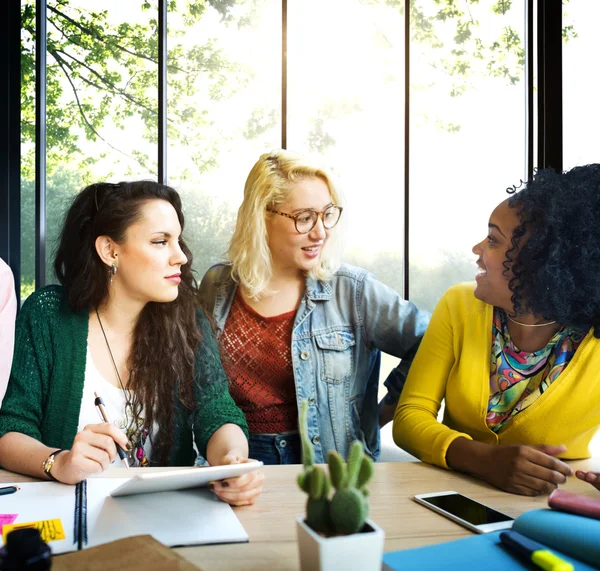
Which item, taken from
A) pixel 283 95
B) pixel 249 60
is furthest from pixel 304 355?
pixel 249 60

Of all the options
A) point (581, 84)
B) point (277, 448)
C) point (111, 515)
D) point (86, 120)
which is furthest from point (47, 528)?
point (86, 120)

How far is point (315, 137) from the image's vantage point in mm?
6344

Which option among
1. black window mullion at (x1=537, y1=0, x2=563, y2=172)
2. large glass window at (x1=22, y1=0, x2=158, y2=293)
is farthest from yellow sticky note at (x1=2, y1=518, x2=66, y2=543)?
large glass window at (x1=22, y1=0, x2=158, y2=293)

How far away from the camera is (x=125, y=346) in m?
1.78

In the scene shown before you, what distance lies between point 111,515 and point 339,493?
A: 52cm

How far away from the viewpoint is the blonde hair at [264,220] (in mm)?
2135

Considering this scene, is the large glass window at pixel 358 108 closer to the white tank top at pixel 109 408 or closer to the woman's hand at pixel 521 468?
the white tank top at pixel 109 408

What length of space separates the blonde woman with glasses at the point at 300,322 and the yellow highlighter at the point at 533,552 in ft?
3.71

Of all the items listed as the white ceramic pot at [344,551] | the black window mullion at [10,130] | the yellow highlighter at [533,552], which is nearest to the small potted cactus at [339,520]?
the white ceramic pot at [344,551]

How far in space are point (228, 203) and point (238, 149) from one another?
0.52 meters

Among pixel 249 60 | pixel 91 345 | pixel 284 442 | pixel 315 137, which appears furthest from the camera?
pixel 315 137

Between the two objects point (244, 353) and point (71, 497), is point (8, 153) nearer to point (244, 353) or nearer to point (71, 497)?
point (244, 353)

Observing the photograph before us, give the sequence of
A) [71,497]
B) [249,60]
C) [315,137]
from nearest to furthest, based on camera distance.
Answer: [71,497] → [249,60] → [315,137]

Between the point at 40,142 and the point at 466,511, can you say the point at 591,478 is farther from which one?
the point at 40,142
